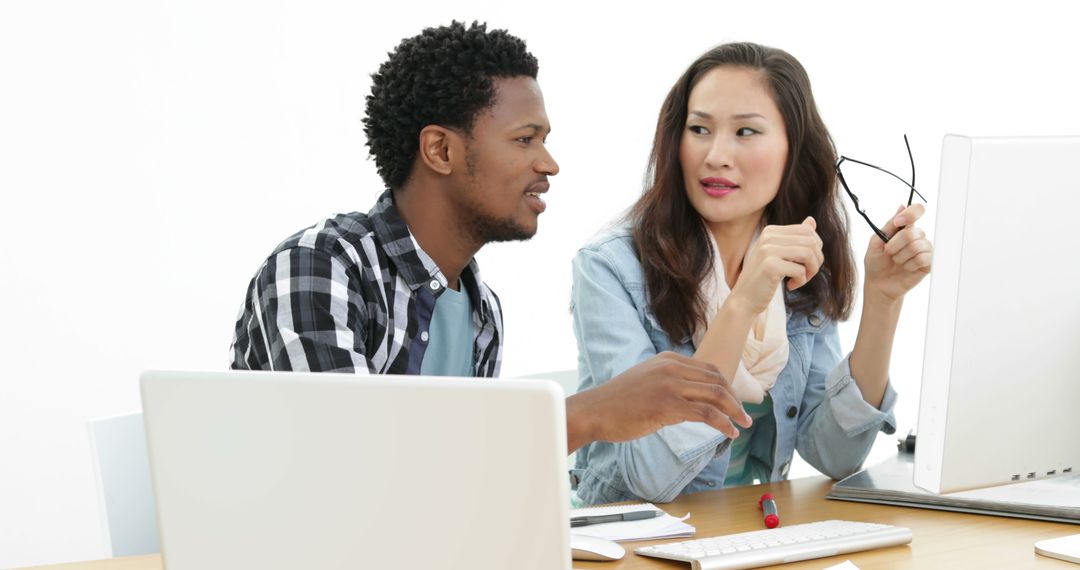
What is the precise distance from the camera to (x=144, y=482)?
1.60m

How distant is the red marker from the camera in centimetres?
141

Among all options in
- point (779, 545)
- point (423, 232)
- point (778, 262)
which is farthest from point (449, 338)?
point (779, 545)

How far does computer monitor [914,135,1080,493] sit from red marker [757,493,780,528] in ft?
0.98

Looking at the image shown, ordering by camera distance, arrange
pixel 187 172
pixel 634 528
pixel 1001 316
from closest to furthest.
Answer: pixel 1001 316, pixel 634 528, pixel 187 172

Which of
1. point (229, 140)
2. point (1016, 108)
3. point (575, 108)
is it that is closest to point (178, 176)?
point (229, 140)

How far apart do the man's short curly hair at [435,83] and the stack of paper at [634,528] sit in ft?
1.83

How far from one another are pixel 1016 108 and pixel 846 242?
2.14m

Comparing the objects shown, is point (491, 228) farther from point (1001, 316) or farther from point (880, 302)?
point (1001, 316)

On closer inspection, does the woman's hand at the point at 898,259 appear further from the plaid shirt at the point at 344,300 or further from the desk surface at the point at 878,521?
the plaid shirt at the point at 344,300

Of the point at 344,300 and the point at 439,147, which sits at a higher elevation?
the point at 439,147

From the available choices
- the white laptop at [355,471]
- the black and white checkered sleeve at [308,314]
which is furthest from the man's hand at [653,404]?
the white laptop at [355,471]

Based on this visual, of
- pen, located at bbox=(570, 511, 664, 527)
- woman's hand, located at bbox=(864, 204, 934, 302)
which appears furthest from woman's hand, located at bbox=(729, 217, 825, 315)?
pen, located at bbox=(570, 511, 664, 527)

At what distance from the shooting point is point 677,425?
61.7 inches

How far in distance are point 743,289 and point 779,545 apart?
0.45 m
